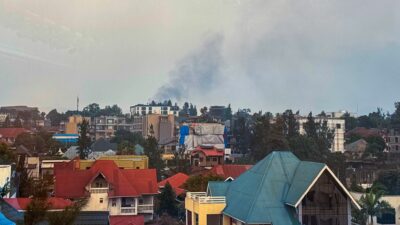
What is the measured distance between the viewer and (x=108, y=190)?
31141 mm

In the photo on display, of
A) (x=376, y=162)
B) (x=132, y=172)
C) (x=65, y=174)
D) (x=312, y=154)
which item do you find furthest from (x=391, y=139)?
(x=65, y=174)

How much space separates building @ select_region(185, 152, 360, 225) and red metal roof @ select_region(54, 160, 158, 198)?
508 inches

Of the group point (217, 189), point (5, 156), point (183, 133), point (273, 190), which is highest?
point (183, 133)

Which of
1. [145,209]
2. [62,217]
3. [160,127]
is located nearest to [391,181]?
[145,209]

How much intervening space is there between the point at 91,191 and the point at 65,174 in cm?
230

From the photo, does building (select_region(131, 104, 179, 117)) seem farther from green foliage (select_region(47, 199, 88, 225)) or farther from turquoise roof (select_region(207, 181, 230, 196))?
green foliage (select_region(47, 199, 88, 225))

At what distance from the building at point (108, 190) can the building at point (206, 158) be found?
90.6 ft

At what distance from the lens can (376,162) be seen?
2549 inches

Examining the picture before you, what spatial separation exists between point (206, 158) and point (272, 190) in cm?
4177

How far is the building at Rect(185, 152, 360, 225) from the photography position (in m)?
18.0

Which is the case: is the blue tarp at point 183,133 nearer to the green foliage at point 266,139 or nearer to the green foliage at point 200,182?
the green foliage at point 266,139

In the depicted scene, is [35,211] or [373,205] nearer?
[35,211]

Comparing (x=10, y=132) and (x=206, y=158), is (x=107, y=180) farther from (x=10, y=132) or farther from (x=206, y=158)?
(x=10, y=132)

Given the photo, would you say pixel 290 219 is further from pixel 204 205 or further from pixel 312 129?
pixel 312 129
